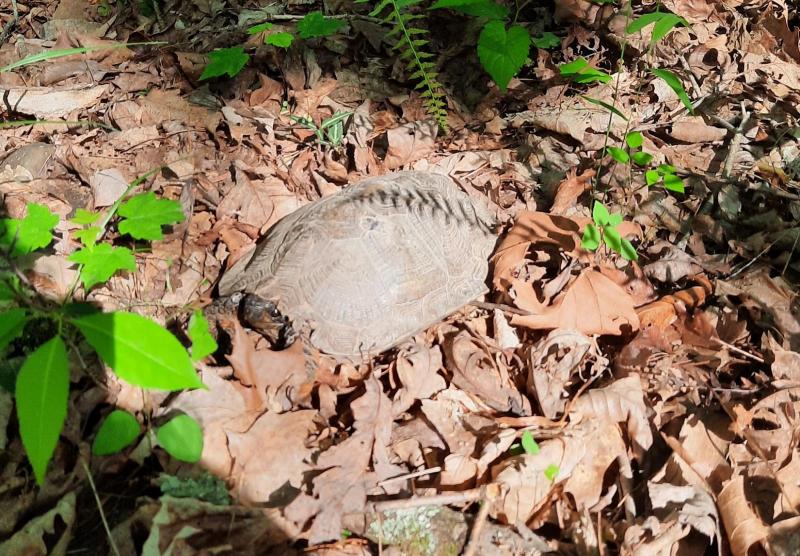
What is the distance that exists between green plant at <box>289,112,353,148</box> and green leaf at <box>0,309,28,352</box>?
2.61 meters

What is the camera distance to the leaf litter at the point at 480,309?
2412mm

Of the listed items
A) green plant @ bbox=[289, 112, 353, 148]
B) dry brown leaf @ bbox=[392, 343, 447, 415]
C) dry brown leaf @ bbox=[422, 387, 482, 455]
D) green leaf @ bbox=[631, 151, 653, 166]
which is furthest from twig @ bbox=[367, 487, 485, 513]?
green plant @ bbox=[289, 112, 353, 148]

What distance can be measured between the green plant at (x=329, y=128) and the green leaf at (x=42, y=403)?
279cm

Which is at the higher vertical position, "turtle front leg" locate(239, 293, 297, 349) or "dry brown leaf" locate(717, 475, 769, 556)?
"turtle front leg" locate(239, 293, 297, 349)

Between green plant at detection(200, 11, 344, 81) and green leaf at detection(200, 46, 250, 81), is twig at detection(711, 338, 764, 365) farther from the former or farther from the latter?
green leaf at detection(200, 46, 250, 81)

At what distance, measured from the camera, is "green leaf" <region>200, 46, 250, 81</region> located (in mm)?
4152

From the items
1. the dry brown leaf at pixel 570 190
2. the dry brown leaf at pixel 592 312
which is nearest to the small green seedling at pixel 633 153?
the dry brown leaf at pixel 570 190

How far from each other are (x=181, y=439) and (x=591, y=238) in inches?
92.9

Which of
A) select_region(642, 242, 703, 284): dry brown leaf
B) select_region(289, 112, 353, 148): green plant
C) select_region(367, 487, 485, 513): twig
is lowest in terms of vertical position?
select_region(367, 487, 485, 513): twig

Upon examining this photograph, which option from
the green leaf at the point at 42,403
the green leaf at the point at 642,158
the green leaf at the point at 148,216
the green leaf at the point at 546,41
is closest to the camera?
the green leaf at the point at 42,403

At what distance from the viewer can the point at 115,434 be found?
2.34 meters

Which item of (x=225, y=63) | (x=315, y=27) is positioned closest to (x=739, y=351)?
(x=315, y=27)

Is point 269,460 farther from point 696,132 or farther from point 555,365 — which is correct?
point 696,132

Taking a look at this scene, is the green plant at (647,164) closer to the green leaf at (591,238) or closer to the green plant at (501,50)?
the green leaf at (591,238)
